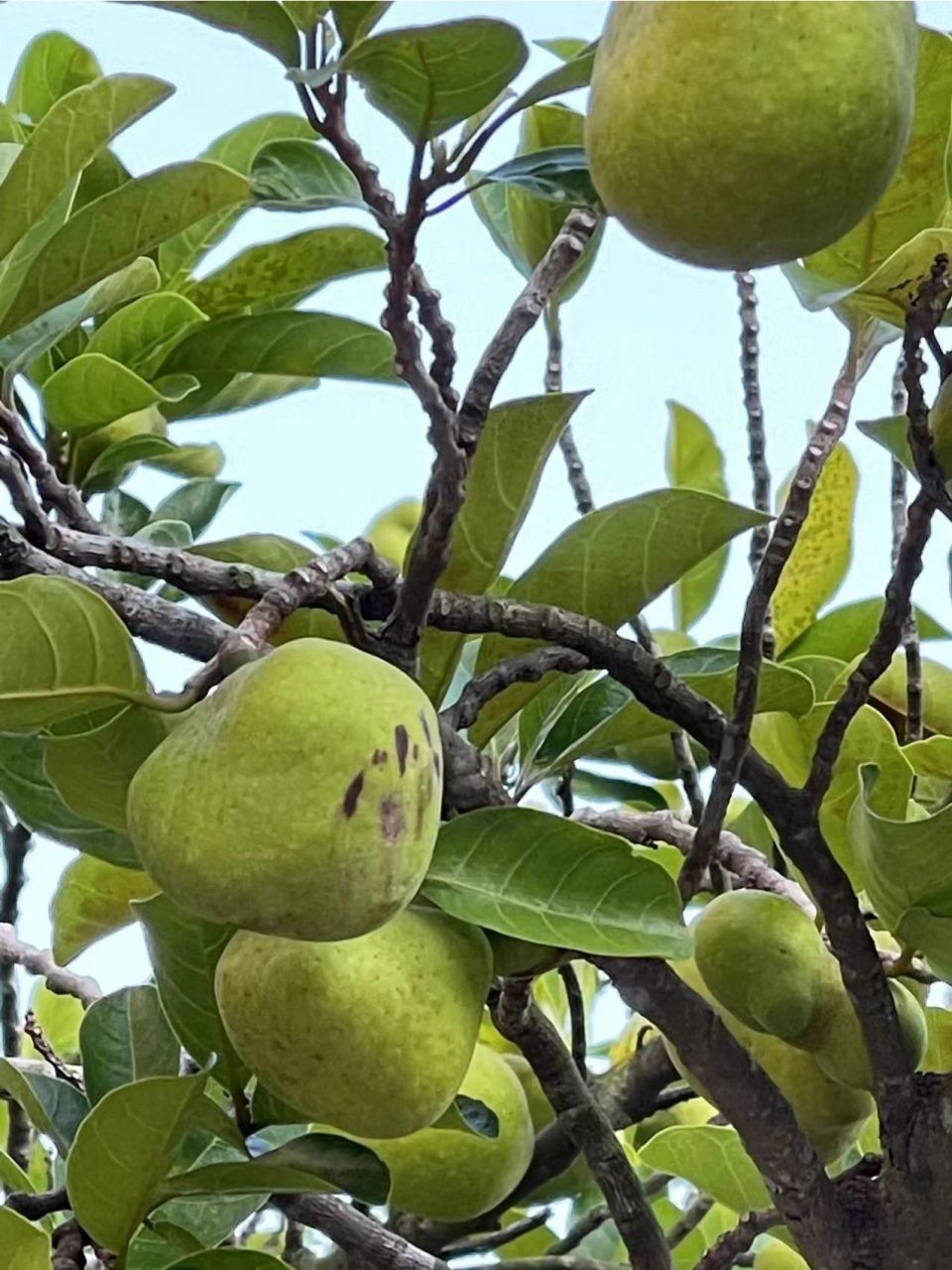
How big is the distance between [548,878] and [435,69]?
279 millimetres

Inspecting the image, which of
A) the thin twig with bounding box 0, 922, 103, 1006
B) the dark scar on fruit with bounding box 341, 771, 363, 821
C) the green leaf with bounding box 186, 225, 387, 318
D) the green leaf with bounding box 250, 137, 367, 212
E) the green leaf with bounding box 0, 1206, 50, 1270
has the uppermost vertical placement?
the green leaf with bounding box 250, 137, 367, 212

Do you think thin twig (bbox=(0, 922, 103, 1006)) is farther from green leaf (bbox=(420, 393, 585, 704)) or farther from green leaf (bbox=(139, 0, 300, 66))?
green leaf (bbox=(139, 0, 300, 66))

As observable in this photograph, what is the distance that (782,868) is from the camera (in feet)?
3.06

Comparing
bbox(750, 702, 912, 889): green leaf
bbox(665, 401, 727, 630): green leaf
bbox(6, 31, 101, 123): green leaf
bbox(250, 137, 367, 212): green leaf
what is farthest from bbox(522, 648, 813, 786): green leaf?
bbox(6, 31, 101, 123): green leaf

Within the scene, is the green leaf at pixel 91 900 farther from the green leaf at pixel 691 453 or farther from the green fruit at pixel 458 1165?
the green leaf at pixel 691 453

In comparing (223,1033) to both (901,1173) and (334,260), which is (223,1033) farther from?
(334,260)

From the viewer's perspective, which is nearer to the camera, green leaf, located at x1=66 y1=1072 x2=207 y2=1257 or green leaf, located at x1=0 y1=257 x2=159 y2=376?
green leaf, located at x1=66 y1=1072 x2=207 y2=1257

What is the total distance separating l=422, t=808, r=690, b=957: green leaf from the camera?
596mm

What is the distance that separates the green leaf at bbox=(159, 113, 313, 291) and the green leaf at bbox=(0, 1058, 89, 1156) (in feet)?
1.48

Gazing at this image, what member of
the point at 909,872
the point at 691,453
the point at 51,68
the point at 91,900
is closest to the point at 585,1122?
the point at 909,872

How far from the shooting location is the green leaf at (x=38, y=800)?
2.37ft

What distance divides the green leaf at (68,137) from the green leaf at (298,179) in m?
0.06

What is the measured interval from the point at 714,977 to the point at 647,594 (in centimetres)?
16

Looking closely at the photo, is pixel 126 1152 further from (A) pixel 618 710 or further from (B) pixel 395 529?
(B) pixel 395 529
